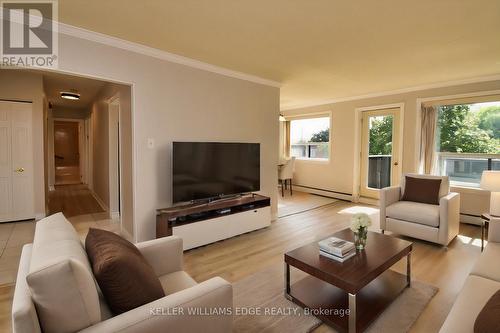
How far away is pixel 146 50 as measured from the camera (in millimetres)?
3123

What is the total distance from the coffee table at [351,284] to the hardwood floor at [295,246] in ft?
0.66

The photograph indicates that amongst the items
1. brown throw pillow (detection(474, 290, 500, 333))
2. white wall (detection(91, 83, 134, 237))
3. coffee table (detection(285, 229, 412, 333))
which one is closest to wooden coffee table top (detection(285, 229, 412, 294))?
coffee table (detection(285, 229, 412, 333))

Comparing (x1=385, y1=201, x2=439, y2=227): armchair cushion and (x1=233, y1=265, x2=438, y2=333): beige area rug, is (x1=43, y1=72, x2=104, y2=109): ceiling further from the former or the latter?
(x1=385, y1=201, x2=439, y2=227): armchair cushion

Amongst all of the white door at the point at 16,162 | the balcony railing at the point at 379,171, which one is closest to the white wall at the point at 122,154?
the white door at the point at 16,162

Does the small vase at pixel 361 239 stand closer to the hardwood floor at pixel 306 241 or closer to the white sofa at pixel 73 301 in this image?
the hardwood floor at pixel 306 241

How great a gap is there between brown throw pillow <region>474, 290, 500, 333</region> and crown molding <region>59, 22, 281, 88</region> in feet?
11.9

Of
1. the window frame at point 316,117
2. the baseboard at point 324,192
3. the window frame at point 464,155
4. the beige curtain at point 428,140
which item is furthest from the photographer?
the window frame at point 316,117

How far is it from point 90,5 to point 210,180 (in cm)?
222

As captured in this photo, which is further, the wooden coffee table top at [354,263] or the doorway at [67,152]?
the doorway at [67,152]

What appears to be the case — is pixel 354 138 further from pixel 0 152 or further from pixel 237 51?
pixel 0 152

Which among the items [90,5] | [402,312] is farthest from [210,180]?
[402,312]

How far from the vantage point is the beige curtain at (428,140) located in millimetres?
4824

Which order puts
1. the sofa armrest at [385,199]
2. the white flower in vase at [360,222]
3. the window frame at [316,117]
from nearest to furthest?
the white flower in vase at [360,222]
the sofa armrest at [385,199]
the window frame at [316,117]

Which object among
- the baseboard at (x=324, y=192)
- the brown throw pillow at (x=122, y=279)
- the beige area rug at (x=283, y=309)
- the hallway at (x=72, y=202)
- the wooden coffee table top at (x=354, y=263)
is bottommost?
the beige area rug at (x=283, y=309)
